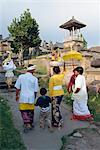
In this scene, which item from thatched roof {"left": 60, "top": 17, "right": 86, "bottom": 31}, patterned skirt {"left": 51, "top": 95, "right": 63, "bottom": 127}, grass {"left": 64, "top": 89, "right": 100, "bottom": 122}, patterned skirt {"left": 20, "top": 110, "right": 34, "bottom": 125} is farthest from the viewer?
thatched roof {"left": 60, "top": 17, "right": 86, "bottom": 31}

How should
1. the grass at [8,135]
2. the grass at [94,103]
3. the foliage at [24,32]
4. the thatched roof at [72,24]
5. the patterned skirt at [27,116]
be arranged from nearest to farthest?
1. the grass at [8,135]
2. the patterned skirt at [27,116]
3. the grass at [94,103]
4. the thatched roof at [72,24]
5. the foliage at [24,32]

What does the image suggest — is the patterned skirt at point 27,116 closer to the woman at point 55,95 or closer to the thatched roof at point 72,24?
the woman at point 55,95

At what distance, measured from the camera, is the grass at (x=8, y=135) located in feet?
21.2

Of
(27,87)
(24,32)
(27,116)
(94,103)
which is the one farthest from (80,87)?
(24,32)

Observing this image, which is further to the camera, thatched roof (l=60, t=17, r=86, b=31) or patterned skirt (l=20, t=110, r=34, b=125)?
thatched roof (l=60, t=17, r=86, b=31)

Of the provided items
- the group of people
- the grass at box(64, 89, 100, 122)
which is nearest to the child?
the group of people

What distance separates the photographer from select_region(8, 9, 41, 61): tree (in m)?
34.9

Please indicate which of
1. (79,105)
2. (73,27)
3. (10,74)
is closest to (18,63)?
(73,27)

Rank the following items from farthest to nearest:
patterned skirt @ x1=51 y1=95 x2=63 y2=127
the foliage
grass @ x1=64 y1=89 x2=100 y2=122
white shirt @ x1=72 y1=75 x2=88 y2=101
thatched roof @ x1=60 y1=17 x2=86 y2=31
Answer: the foliage → thatched roof @ x1=60 y1=17 x2=86 y2=31 → grass @ x1=64 y1=89 x2=100 y2=122 → white shirt @ x1=72 y1=75 x2=88 y2=101 → patterned skirt @ x1=51 y1=95 x2=63 y2=127

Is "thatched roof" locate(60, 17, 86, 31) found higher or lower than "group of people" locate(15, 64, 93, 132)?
higher

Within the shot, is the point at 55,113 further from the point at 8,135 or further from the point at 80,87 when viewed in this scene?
the point at 8,135

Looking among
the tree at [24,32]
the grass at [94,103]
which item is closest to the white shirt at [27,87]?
the grass at [94,103]

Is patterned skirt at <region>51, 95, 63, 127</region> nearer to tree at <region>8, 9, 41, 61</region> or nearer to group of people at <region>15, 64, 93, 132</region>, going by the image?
group of people at <region>15, 64, 93, 132</region>

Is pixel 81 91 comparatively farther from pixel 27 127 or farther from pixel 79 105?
pixel 27 127
